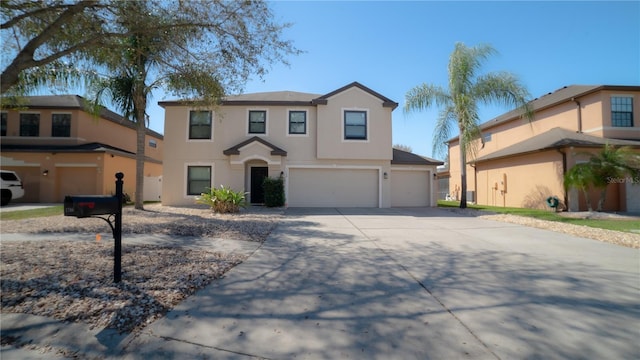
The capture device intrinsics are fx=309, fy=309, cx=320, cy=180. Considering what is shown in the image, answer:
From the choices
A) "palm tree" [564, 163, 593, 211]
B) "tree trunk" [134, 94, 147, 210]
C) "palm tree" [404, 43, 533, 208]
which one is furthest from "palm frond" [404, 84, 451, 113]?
"tree trunk" [134, 94, 147, 210]

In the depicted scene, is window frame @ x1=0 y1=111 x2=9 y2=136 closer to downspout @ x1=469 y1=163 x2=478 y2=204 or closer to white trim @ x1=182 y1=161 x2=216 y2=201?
white trim @ x1=182 y1=161 x2=216 y2=201

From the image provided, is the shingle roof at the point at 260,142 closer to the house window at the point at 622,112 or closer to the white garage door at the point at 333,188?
the white garage door at the point at 333,188

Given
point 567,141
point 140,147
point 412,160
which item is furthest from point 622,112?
point 140,147

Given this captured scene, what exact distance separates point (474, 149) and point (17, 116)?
28776 millimetres

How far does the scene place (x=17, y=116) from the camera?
2039 centimetres

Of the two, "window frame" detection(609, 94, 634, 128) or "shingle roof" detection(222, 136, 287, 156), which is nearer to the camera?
"shingle roof" detection(222, 136, 287, 156)

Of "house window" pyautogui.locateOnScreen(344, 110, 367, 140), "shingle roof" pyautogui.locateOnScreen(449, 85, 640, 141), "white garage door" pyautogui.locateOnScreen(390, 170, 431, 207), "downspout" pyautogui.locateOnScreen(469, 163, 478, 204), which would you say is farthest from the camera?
"downspout" pyautogui.locateOnScreen(469, 163, 478, 204)

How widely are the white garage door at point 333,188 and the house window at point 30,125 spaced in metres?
17.6

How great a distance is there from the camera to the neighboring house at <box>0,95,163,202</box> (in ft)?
61.5

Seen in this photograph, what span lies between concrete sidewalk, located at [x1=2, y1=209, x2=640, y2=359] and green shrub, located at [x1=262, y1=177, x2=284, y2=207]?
31.3ft

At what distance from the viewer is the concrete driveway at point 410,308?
287 centimetres

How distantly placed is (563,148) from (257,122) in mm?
16045

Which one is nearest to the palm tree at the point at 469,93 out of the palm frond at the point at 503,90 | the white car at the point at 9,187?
the palm frond at the point at 503,90

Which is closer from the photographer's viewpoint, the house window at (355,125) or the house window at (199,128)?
the house window at (355,125)
